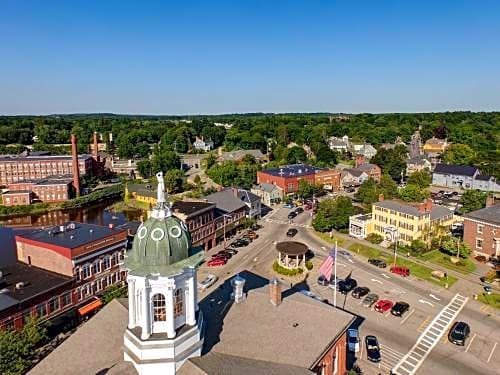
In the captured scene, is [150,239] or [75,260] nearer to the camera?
[150,239]

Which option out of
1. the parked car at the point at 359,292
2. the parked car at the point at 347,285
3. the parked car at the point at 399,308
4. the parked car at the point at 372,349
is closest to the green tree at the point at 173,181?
the parked car at the point at 347,285

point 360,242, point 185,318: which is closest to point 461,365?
point 185,318

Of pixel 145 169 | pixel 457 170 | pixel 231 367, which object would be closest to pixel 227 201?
pixel 231 367

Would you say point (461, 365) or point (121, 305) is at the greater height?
point (121, 305)

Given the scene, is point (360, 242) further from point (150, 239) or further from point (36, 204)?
point (36, 204)

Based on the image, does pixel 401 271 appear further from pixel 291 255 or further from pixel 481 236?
pixel 481 236

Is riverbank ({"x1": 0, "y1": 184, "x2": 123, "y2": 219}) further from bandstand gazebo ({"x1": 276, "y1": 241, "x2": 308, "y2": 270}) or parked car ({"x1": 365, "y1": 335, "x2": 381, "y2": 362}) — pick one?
parked car ({"x1": 365, "y1": 335, "x2": 381, "y2": 362})
